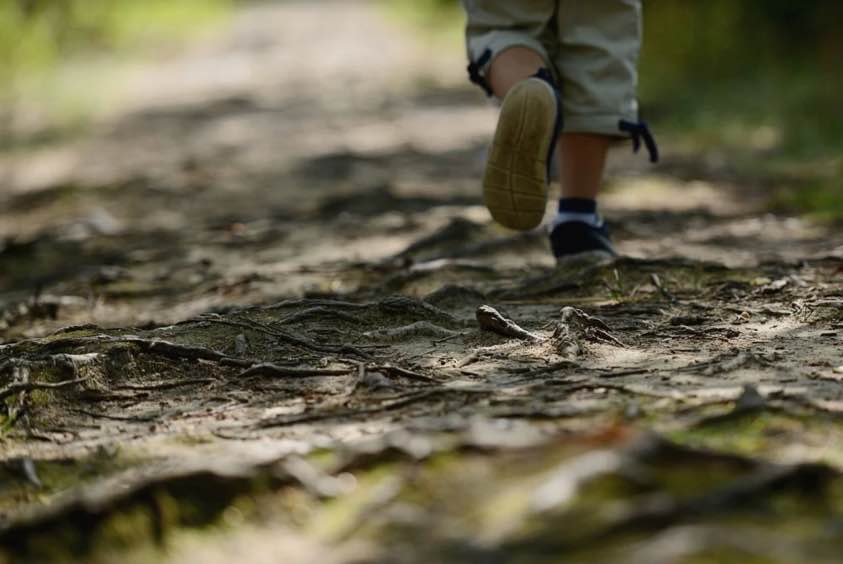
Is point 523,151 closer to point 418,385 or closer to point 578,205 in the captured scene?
point 578,205

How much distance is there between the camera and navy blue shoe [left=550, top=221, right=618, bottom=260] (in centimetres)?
296

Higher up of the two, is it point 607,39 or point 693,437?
point 607,39

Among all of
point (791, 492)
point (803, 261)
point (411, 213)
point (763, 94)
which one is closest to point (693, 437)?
point (791, 492)

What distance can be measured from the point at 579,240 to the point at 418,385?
1.15m

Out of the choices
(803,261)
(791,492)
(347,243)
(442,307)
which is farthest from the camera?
(347,243)

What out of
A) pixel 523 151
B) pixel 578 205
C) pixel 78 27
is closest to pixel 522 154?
pixel 523 151

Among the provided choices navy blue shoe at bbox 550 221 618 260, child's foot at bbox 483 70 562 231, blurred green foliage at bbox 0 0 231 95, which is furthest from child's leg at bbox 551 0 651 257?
blurred green foliage at bbox 0 0 231 95

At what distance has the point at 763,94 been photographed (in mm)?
7164

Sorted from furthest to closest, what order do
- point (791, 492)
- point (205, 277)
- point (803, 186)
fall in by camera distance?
point (803, 186) < point (205, 277) < point (791, 492)

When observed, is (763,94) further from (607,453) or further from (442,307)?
(607,453)

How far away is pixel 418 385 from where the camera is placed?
1.93 metres

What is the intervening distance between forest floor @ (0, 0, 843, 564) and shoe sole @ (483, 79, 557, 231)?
0.65 feet

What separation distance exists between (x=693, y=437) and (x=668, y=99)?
606 centimetres

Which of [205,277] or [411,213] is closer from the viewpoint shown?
[205,277]
